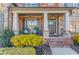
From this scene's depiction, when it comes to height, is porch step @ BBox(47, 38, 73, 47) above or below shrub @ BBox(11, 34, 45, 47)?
below

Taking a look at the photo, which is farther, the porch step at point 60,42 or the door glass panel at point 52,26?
the door glass panel at point 52,26

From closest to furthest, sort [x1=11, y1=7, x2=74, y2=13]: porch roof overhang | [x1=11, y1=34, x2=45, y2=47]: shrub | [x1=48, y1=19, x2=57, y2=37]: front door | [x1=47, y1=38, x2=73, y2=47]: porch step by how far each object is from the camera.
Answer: [x1=11, y1=34, x2=45, y2=47]: shrub
[x1=47, y1=38, x2=73, y2=47]: porch step
[x1=11, y1=7, x2=74, y2=13]: porch roof overhang
[x1=48, y1=19, x2=57, y2=37]: front door

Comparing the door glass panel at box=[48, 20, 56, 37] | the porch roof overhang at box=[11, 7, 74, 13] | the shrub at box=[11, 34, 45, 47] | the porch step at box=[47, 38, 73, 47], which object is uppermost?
the porch roof overhang at box=[11, 7, 74, 13]

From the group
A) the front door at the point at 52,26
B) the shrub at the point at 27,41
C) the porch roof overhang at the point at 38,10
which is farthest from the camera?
the front door at the point at 52,26

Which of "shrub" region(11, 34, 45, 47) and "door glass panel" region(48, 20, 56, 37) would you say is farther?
"door glass panel" region(48, 20, 56, 37)

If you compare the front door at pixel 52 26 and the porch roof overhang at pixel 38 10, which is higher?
the porch roof overhang at pixel 38 10

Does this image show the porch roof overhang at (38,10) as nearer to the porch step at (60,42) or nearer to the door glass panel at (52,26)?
the porch step at (60,42)

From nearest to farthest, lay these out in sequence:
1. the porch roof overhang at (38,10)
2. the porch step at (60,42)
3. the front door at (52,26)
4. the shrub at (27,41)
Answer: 1. the shrub at (27,41)
2. the porch step at (60,42)
3. the porch roof overhang at (38,10)
4. the front door at (52,26)

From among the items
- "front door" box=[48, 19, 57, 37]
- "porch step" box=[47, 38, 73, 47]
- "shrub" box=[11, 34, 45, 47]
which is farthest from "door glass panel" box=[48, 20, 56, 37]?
"shrub" box=[11, 34, 45, 47]

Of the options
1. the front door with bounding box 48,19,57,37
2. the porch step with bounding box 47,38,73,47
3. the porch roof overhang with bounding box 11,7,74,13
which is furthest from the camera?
the front door with bounding box 48,19,57,37

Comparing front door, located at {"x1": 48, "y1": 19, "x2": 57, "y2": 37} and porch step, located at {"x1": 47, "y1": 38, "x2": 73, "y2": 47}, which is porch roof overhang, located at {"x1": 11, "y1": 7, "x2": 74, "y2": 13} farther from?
front door, located at {"x1": 48, "y1": 19, "x2": 57, "y2": 37}

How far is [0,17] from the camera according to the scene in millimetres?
18781

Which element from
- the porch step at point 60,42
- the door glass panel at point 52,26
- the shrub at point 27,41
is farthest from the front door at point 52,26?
the shrub at point 27,41

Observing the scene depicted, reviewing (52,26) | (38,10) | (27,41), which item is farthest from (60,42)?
(27,41)
